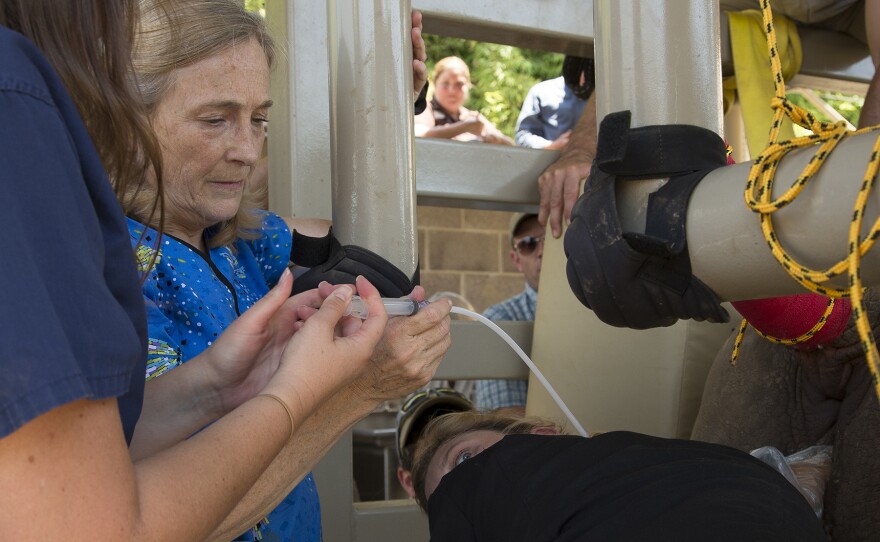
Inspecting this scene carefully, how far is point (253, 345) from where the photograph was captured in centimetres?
107

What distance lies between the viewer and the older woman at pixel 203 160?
51.4 inches

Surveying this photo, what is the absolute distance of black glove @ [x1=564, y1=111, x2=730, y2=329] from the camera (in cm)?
102

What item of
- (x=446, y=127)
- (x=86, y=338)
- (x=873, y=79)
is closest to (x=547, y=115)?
(x=446, y=127)

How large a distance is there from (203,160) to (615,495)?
2.44ft

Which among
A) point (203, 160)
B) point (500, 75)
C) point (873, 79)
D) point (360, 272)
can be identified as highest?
point (500, 75)

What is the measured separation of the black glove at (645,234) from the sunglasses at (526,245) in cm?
225

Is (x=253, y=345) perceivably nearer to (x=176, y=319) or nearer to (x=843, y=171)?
(x=176, y=319)

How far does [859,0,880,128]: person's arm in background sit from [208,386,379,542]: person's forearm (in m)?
1.01

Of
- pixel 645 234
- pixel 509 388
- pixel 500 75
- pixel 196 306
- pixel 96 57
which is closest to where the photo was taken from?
pixel 96 57

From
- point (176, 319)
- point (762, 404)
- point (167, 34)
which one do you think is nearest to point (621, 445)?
point (762, 404)

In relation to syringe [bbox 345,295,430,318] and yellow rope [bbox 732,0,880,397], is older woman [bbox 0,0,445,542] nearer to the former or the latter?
syringe [bbox 345,295,430,318]

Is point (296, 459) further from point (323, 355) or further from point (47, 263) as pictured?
point (47, 263)

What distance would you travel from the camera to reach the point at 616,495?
136 centimetres

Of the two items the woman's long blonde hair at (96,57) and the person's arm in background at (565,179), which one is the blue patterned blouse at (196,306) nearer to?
the woman's long blonde hair at (96,57)
